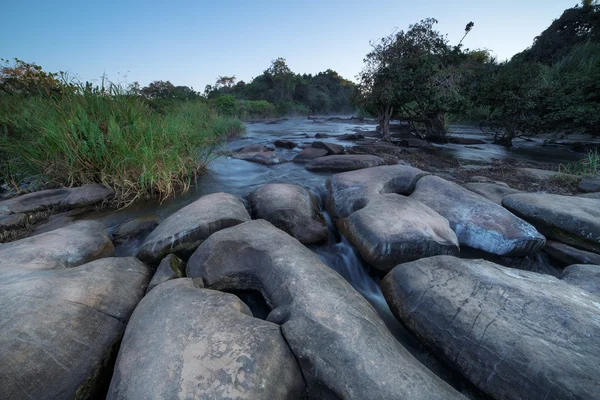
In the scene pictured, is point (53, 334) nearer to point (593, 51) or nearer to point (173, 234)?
point (173, 234)

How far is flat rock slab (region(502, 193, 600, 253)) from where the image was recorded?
2.57m

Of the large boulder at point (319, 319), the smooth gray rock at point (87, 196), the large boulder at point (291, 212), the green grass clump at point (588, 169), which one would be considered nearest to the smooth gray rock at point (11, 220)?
the smooth gray rock at point (87, 196)

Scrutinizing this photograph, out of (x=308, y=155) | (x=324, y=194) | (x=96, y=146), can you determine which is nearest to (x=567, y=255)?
(x=324, y=194)

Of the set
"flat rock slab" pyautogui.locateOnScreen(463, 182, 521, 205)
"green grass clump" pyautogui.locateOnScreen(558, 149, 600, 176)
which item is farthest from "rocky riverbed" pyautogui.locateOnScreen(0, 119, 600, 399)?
"green grass clump" pyautogui.locateOnScreen(558, 149, 600, 176)

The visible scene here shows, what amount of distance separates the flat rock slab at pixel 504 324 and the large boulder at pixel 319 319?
1.08 feet

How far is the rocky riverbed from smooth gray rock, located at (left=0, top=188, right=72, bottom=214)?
40 mm

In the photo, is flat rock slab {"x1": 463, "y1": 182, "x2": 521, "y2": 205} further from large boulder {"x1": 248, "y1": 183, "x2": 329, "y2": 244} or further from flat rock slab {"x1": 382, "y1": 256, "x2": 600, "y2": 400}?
large boulder {"x1": 248, "y1": 183, "x2": 329, "y2": 244}

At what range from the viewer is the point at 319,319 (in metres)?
1.39

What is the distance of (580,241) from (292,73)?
38.8 m

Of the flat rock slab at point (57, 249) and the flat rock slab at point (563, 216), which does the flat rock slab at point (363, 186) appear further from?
the flat rock slab at point (57, 249)

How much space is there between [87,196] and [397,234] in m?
4.02

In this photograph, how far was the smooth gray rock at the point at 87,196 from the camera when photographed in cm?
336

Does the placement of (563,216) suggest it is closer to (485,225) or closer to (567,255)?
(567,255)

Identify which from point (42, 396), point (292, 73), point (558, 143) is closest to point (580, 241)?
point (42, 396)
